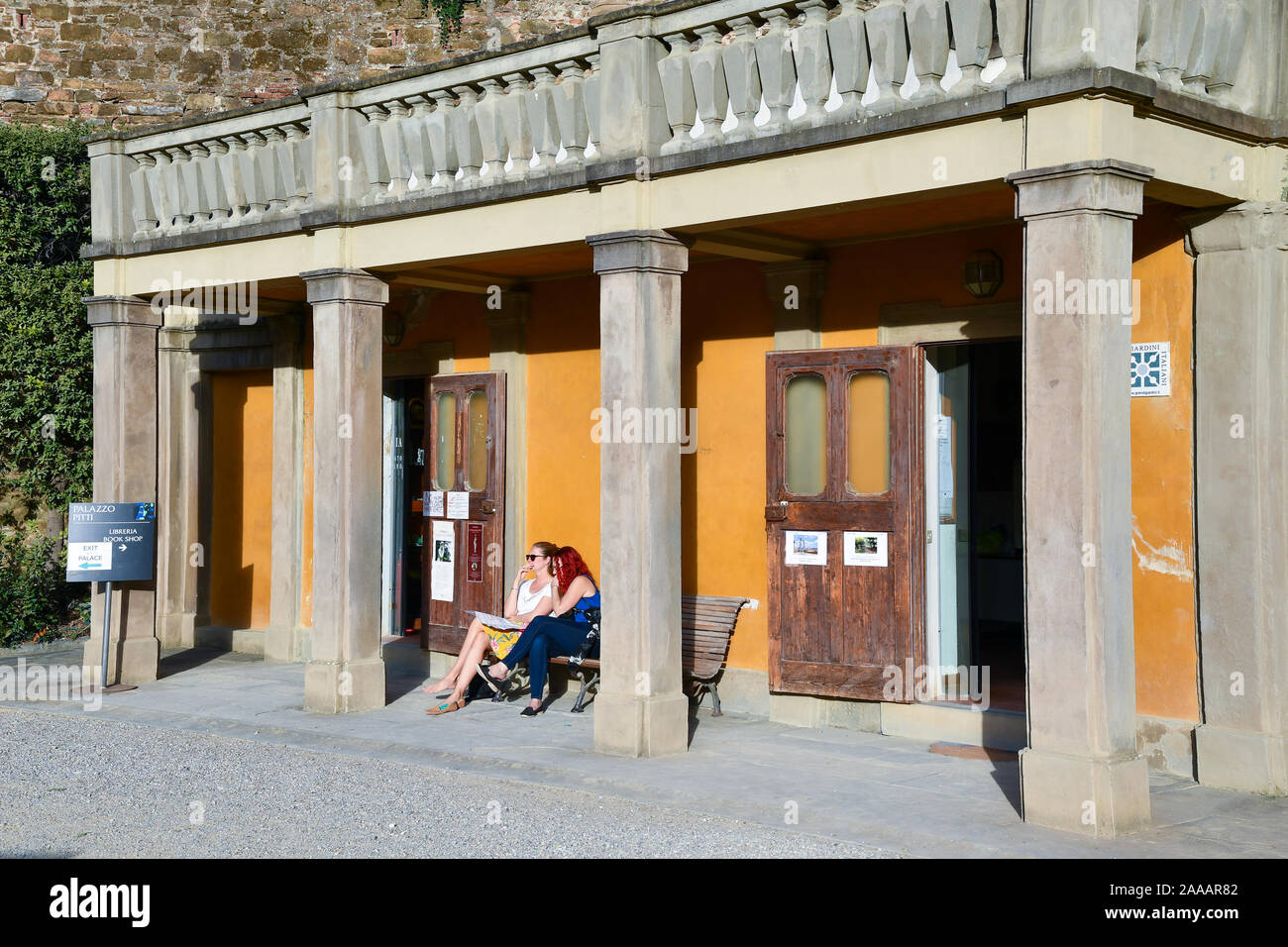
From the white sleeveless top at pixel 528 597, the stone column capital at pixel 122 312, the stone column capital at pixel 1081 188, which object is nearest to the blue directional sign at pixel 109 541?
the stone column capital at pixel 122 312

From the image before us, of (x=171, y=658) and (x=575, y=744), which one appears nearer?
(x=575, y=744)

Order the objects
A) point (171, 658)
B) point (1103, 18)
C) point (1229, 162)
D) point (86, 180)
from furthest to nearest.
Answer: point (86, 180) < point (171, 658) < point (1229, 162) < point (1103, 18)

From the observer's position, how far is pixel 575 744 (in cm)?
934

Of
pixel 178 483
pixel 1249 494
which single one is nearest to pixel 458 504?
pixel 178 483

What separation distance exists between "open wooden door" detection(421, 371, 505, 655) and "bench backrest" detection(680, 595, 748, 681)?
2.06 meters

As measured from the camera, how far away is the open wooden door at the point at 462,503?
39.2 ft

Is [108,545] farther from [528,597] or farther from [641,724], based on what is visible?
[641,724]

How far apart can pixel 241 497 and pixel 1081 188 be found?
401 inches

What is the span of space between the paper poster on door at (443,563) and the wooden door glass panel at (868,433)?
4.01 meters

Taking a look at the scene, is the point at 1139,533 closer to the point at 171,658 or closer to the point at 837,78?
the point at 837,78

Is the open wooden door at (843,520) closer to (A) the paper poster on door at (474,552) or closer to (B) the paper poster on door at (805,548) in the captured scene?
(B) the paper poster on door at (805,548)

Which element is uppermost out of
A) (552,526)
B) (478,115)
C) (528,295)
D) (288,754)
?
(478,115)
